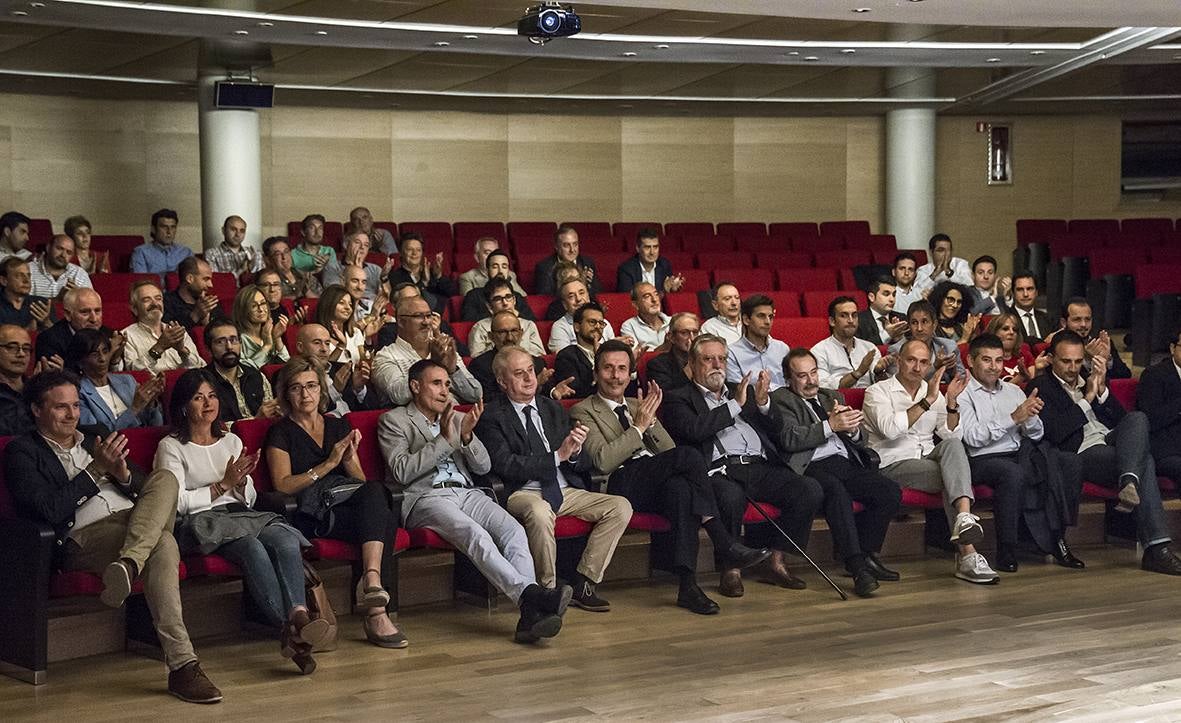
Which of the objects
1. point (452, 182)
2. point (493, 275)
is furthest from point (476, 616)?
point (452, 182)

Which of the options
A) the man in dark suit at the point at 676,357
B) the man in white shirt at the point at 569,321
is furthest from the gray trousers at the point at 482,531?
the man in white shirt at the point at 569,321

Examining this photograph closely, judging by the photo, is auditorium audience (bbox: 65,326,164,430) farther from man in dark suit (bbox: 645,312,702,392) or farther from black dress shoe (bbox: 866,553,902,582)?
black dress shoe (bbox: 866,553,902,582)

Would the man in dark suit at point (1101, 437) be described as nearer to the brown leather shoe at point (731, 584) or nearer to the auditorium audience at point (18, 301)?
the brown leather shoe at point (731, 584)

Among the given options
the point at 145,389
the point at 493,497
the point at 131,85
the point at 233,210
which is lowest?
the point at 493,497

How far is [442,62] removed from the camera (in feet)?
29.1

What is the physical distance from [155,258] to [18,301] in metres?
1.78

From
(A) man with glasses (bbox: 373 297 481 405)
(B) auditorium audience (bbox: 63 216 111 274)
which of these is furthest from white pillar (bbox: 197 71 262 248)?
(A) man with glasses (bbox: 373 297 481 405)

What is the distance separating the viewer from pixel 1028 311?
689 centimetres

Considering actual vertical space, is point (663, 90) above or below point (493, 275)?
above

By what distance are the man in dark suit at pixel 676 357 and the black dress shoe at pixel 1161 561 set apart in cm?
176

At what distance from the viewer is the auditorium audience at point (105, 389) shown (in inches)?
175

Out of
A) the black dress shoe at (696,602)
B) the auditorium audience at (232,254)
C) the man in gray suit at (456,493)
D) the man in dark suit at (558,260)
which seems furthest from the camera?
the auditorium audience at (232,254)

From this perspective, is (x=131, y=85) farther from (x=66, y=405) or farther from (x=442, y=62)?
(x=66, y=405)

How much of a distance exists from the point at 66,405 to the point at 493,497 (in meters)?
1.31
